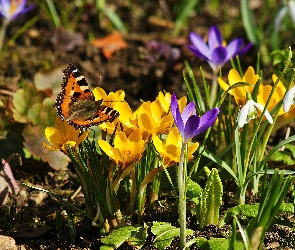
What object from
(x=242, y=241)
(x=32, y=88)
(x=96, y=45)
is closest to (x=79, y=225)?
(x=242, y=241)

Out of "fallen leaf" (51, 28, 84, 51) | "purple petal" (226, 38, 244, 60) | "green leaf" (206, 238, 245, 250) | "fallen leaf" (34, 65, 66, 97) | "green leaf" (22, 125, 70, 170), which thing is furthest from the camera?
"fallen leaf" (51, 28, 84, 51)

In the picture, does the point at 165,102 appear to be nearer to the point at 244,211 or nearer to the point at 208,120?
the point at 208,120

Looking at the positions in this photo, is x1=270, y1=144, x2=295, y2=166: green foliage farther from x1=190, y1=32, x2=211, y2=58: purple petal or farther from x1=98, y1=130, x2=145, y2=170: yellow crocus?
x1=98, y1=130, x2=145, y2=170: yellow crocus

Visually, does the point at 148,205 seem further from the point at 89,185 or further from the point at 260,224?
the point at 260,224

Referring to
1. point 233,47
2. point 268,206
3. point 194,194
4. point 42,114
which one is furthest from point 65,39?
point 268,206

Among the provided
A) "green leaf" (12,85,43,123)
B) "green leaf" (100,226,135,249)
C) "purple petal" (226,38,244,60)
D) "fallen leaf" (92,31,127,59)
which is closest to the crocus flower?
"purple petal" (226,38,244,60)

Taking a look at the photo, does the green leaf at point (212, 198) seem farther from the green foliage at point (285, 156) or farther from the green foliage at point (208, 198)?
the green foliage at point (285, 156)

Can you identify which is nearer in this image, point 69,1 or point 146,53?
point 146,53
